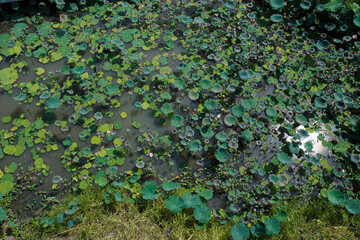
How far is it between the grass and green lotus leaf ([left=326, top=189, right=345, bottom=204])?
0.10m

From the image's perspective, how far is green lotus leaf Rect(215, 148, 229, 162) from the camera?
138 inches

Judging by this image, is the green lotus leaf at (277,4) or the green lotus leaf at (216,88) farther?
the green lotus leaf at (277,4)

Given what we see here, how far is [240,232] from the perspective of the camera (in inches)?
116

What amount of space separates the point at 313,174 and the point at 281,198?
61cm

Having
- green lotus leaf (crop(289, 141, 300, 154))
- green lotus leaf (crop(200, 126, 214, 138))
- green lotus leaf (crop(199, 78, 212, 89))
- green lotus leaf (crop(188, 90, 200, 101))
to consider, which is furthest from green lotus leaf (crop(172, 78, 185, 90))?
green lotus leaf (crop(289, 141, 300, 154))

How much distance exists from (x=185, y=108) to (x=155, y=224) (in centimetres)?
172

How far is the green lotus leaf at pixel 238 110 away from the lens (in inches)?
152

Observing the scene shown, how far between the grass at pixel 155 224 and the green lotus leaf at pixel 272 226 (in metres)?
0.15

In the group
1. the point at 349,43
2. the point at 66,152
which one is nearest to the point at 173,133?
the point at 66,152

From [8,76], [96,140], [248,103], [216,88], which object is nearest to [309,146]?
[248,103]

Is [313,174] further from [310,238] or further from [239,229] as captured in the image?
[239,229]

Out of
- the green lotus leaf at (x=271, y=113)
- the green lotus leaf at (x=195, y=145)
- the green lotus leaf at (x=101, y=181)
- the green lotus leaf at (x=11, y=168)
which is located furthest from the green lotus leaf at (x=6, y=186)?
the green lotus leaf at (x=271, y=113)

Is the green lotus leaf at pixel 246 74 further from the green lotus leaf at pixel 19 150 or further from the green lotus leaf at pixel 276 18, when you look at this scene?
the green lotus leaf at pixel 19 150

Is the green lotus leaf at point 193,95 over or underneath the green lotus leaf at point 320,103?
underneath
